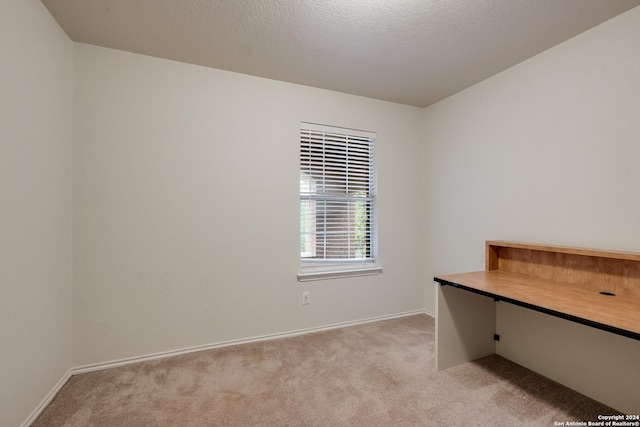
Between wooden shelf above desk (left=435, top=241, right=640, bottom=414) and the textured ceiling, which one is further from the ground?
the textured ceiling

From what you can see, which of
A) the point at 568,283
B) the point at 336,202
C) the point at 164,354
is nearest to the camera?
the point at 568,283

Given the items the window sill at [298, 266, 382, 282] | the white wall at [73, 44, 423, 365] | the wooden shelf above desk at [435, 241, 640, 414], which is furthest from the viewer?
the window sill at [298, 266, 382, 282]

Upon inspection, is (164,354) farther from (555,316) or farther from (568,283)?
(568,283)

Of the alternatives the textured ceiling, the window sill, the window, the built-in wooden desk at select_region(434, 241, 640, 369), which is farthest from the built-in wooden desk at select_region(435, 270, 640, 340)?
the textured ceiling

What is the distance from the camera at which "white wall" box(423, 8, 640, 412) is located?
5.58ft

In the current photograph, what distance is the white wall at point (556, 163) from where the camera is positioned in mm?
1700

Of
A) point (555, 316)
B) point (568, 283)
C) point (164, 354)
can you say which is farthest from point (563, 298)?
point (164, 354)

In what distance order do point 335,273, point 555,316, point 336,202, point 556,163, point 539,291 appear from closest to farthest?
point 555,316 → point 539,291 → point 556,163 → point 335,273 → point 336,202

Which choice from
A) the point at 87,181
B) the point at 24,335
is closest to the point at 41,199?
the point at 87,181

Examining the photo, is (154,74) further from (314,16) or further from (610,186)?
(610,186)

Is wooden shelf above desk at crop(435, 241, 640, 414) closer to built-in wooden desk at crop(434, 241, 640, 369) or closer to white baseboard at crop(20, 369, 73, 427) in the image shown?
built-in wooden desk at crop(434, 241, 640, 369)

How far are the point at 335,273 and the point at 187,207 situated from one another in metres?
1.57

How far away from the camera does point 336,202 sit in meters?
2.98

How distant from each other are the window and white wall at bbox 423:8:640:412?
0.90 m
